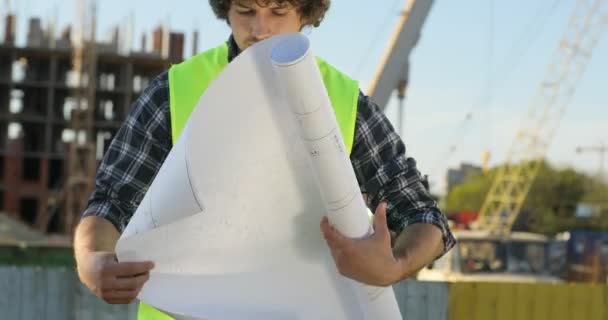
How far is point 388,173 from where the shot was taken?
1.95 meters

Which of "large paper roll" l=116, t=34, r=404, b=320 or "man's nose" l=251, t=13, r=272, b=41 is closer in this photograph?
"large paper roll" l=116, t=34, r=404, b=320

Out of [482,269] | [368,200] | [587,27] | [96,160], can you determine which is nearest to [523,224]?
[587,27]

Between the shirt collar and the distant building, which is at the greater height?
the shirt collar

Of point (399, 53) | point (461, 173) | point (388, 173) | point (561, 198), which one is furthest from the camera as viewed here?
point (461, 173)

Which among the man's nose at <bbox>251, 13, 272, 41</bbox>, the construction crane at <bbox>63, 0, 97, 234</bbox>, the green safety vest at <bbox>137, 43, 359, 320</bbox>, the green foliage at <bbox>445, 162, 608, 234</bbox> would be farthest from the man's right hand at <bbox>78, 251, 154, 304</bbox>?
the green foliage at <bbox>445, 162, 608, 234</bbox>

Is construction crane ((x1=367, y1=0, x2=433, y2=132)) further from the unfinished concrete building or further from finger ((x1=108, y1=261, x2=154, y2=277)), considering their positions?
the unfinished concrete building

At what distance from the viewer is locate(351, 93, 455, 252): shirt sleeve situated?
6.33 ft

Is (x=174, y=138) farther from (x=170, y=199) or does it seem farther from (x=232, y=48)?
(x=170, y=199)

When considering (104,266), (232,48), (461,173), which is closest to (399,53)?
(232,48)

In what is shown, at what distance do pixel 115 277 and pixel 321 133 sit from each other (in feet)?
1.26

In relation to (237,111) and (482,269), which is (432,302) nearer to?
(237,111)

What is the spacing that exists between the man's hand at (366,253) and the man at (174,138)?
109mm

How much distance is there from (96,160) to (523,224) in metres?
20.1

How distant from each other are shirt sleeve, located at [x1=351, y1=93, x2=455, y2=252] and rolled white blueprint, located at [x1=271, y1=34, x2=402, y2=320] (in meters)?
0.30
